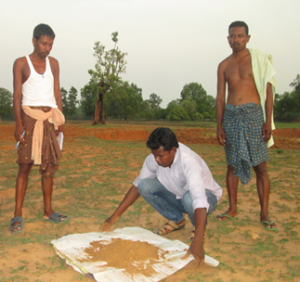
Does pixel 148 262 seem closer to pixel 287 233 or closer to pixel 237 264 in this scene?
pixel 237 264

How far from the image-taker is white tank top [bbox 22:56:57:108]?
2820 mm

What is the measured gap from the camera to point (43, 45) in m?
2.79

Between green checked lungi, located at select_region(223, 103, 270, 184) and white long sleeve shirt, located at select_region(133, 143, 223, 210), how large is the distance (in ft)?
1.78

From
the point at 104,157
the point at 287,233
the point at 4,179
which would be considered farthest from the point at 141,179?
the point at 104,157

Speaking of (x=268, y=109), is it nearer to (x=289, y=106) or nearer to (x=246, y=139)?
(x=246, y=139)

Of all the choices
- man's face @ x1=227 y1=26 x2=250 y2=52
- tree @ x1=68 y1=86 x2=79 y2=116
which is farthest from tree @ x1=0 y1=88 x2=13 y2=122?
man's face @ x1=227 y1=26 x2=250 y2=52

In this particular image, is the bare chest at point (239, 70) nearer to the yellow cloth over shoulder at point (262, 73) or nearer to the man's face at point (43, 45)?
the yellow cloth over shoulder at point (262, 73)

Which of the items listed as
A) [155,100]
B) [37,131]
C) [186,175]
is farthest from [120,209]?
[155,100]

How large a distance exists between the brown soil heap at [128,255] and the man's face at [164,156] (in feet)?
2.12

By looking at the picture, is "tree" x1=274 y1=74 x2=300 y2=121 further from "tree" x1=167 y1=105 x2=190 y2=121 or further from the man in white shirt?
the man in white shirt

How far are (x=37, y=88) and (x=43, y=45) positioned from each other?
39 cm

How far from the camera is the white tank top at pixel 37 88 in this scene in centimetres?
282

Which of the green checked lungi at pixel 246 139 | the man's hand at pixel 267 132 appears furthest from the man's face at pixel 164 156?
the man's hand at pixel 267 132

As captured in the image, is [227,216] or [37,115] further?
[227,216]
